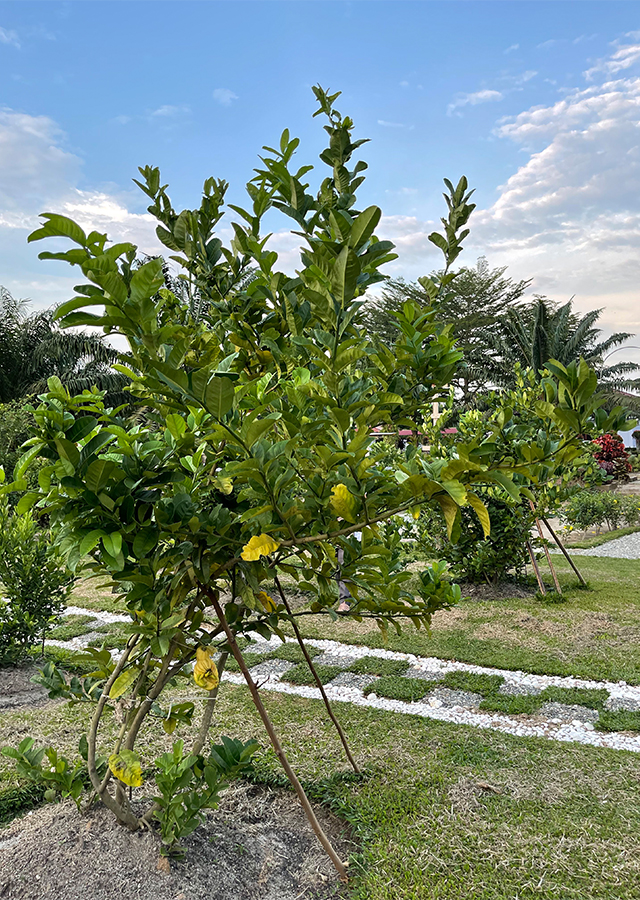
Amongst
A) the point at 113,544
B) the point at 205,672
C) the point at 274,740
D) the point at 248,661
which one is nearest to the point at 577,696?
the point at 248,661

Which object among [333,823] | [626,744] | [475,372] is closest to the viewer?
[333,823]

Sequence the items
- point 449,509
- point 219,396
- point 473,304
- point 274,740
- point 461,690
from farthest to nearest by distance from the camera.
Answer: point 473,304 < point 461,690 < point 274,740 < point 449,509 < point 219,396

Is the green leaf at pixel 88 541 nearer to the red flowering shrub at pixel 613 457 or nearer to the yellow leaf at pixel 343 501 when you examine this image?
the yellow leaf at pixel 343 501

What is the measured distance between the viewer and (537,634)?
5078 mm

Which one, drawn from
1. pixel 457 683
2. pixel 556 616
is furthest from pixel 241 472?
pixel 556 616

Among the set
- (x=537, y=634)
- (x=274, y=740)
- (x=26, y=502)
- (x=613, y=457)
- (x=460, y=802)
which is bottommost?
(x=537, y=634)

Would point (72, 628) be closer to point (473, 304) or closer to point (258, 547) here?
point (258, 547)

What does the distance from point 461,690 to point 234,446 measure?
3288 millimetres

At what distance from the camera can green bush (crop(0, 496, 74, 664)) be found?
4391 mm

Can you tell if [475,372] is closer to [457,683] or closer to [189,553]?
[457,683]

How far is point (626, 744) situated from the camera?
3.20 m

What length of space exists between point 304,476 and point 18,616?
365 centimetres

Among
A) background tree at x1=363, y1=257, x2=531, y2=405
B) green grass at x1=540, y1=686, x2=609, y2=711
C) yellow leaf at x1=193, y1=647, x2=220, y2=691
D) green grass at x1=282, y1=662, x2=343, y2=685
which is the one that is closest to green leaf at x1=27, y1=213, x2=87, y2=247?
yellow leaf at x1=193, y1=647, x2=220, y2=691

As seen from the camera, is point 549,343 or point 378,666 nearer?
point 378,666
